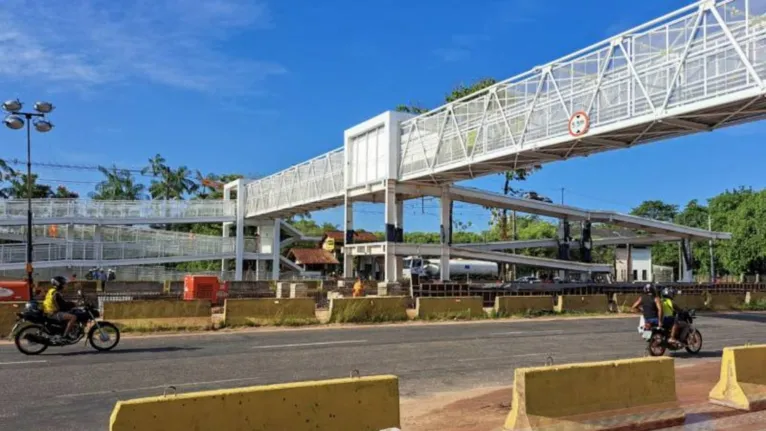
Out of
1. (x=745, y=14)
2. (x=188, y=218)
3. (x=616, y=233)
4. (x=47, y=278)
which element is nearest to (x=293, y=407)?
(x=745, y=14)

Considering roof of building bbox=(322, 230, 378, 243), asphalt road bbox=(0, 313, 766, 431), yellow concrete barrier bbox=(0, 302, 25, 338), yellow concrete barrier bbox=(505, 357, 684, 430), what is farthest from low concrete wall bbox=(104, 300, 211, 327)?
roof of building bbox=(322, 230, 378, 243)

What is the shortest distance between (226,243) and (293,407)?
155 ft

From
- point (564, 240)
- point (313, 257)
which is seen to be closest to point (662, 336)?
point (564, 240)

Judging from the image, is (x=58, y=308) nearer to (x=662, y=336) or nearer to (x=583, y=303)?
(x=662, y=336)

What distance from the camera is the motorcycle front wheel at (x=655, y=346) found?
13570 mm

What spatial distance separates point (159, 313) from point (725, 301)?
1066 inches

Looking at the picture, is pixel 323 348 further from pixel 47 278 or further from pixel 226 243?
pixel 226 243

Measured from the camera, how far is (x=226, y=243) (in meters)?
51.4

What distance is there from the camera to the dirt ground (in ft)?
25.3

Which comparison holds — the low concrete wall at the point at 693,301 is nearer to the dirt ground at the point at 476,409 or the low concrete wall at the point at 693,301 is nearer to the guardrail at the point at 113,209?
the dirt ground at the point at 476,409

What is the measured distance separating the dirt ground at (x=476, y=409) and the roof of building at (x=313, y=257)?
56.9 meters

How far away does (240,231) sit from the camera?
53594mm

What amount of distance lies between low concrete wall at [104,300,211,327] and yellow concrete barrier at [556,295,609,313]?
49.5 ft

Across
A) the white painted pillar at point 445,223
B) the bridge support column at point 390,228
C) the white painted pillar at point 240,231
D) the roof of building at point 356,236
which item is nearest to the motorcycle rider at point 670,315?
the bridge support column at point 390,228
